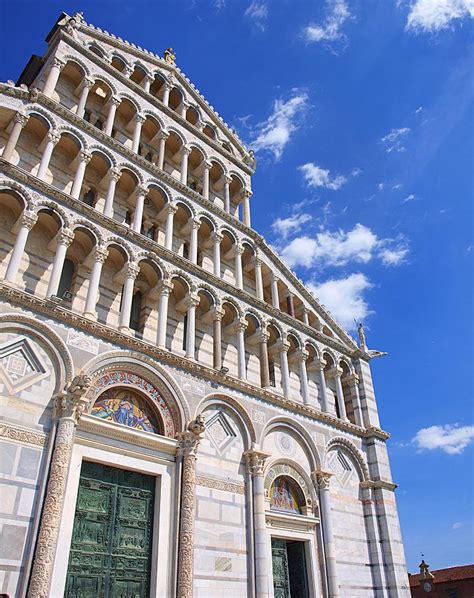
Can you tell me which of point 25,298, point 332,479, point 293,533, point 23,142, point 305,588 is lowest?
point 305,588

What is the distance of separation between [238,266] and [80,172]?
5687mm

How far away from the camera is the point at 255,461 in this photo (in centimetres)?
1302

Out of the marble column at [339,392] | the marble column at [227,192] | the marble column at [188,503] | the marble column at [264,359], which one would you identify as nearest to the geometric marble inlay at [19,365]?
the marble column at [188,503]

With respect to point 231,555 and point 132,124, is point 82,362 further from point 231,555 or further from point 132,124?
point 132,124

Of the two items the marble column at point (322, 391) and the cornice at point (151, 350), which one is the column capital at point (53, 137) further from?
the marble column at point (322, 391)

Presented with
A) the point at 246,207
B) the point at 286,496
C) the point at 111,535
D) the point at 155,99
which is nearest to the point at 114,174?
the point at 155,99

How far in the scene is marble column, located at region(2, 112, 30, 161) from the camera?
470 inches

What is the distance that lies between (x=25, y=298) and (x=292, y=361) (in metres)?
9.39

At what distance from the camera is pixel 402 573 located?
15156 millimetres

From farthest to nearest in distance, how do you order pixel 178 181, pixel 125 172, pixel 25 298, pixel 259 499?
pixel 178 181
pixel 125 172
pixel 259 499
pixel 25 298

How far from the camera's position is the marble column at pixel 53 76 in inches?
552

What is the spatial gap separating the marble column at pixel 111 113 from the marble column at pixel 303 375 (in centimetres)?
899

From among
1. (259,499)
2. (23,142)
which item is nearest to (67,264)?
(23,142)

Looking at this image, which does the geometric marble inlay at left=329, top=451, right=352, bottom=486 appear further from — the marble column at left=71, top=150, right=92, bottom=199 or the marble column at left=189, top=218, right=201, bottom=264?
the marble column at left=71, top=150, right=92, bottom=199
